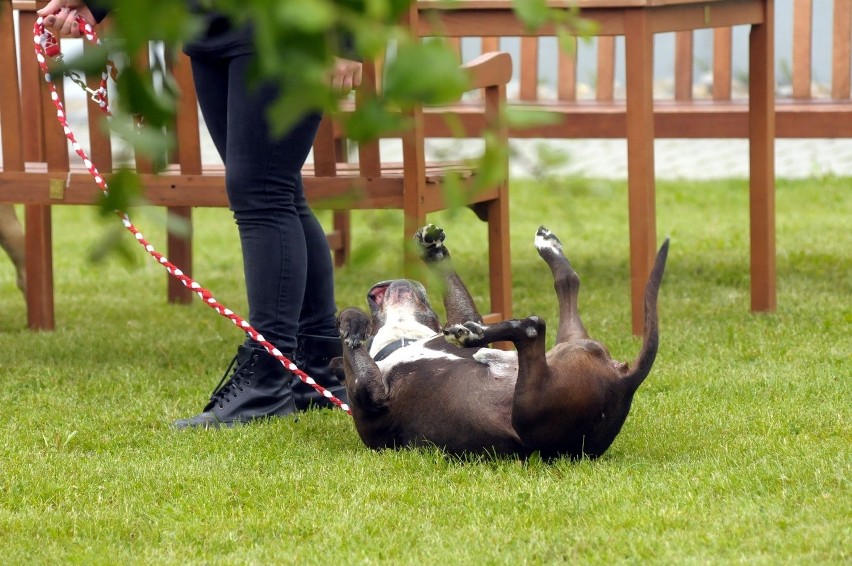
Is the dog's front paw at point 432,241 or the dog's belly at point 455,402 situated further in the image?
the dog's front paw at point 432,241

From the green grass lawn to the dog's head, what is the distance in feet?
0.90

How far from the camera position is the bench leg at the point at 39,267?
17.1ft

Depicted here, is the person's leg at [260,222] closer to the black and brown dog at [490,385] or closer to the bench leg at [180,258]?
the black and brown dog at [490,385]

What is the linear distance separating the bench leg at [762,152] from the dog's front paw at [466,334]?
2474 mm

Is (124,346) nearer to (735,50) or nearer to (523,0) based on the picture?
(523,0)

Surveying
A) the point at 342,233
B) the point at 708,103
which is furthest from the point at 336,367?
the point at 708,103

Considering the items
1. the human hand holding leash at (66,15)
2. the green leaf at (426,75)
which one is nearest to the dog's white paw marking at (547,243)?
the human hand holding leash at (66,15)

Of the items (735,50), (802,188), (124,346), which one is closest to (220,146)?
(124,346)

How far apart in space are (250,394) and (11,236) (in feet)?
7.50

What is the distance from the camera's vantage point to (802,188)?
30.3 ft

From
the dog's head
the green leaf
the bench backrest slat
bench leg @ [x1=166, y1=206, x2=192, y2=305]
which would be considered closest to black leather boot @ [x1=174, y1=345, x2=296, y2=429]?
the dog's head

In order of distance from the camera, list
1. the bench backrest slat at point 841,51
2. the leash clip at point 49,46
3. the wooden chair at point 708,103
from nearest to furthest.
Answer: the leash clip at point 49,46 < the wooden chair at point 708,103 < the bench backrest slat at point 841,51

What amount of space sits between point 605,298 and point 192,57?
2.71m

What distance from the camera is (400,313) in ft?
11.6
